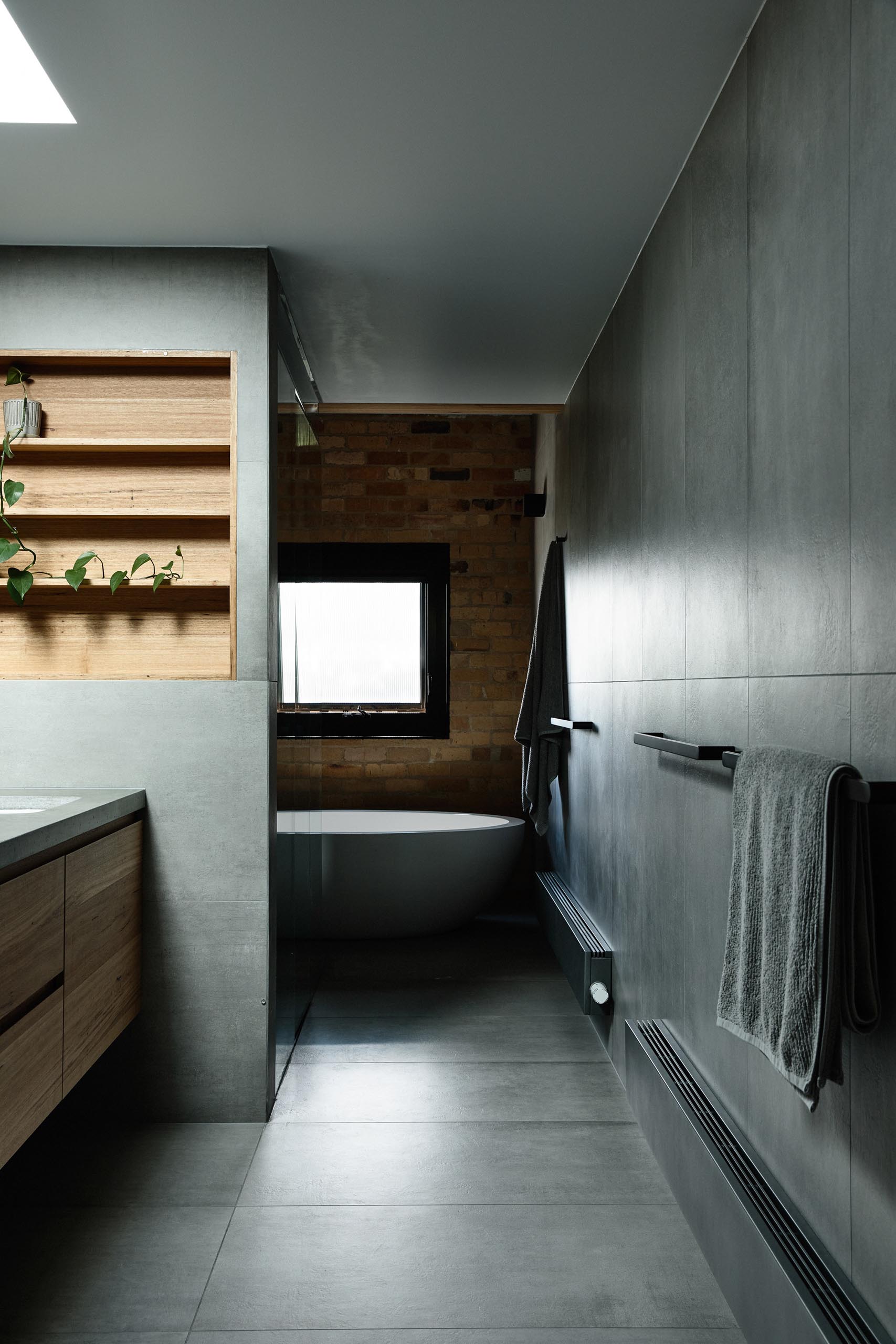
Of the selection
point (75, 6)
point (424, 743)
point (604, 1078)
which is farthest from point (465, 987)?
point (75, 6)

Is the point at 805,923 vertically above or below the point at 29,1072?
above

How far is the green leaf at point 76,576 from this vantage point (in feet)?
8.63

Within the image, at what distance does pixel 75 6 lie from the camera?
1.77 m

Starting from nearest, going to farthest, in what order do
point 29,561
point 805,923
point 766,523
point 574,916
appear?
point 805,923 → point 766,523 → point 29,561 → point 574,916

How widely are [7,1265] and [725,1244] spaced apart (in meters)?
1.38

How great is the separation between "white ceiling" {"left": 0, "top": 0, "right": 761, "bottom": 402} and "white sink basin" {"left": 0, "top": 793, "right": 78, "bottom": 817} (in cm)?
146

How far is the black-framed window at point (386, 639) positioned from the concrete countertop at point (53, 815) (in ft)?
8.96

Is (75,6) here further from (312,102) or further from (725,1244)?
(725,1244)

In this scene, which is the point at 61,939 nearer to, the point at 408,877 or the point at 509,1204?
the point at 509,1204

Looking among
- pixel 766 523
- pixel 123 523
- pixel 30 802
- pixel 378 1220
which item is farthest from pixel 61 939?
pixel 766 523

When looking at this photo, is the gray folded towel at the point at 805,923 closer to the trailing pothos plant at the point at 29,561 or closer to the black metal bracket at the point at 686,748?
the black metal bracket at the point at 686,748

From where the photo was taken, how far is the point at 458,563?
539cm

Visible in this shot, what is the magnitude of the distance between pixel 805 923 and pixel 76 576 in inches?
79.5

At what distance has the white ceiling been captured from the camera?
181 centimetres
